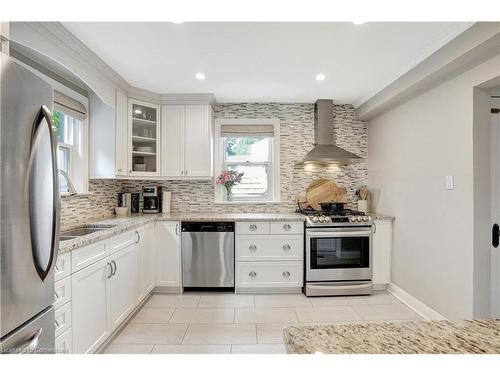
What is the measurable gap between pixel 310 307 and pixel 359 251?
3.04 feet

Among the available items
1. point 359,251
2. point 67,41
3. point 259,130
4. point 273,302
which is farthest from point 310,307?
point 67,41

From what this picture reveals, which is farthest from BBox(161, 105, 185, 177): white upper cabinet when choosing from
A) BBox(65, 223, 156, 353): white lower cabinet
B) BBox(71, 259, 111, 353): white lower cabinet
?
BBox(71, 259, 111, 353): white lower cabinet

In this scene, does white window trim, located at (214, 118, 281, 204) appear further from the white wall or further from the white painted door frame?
the white painted door frame

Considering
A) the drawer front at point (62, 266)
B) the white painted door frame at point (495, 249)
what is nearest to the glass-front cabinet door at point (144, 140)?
the drawer front at point (62, 266)

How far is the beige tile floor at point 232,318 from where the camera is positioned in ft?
7.25

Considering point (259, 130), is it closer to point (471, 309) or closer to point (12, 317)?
point (471, 309)

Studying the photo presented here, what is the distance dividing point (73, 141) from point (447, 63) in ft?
12.0

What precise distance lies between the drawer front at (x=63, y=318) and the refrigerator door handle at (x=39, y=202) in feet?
1.84

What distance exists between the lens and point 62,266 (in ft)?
5.12

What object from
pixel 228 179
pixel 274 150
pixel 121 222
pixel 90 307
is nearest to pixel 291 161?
pixel 274 150

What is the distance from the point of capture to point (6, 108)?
3.21 feet

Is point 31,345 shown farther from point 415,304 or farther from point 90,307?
point 415,304

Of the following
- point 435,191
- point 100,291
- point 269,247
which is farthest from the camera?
point 269,247

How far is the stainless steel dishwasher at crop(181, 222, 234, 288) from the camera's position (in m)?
3.29
